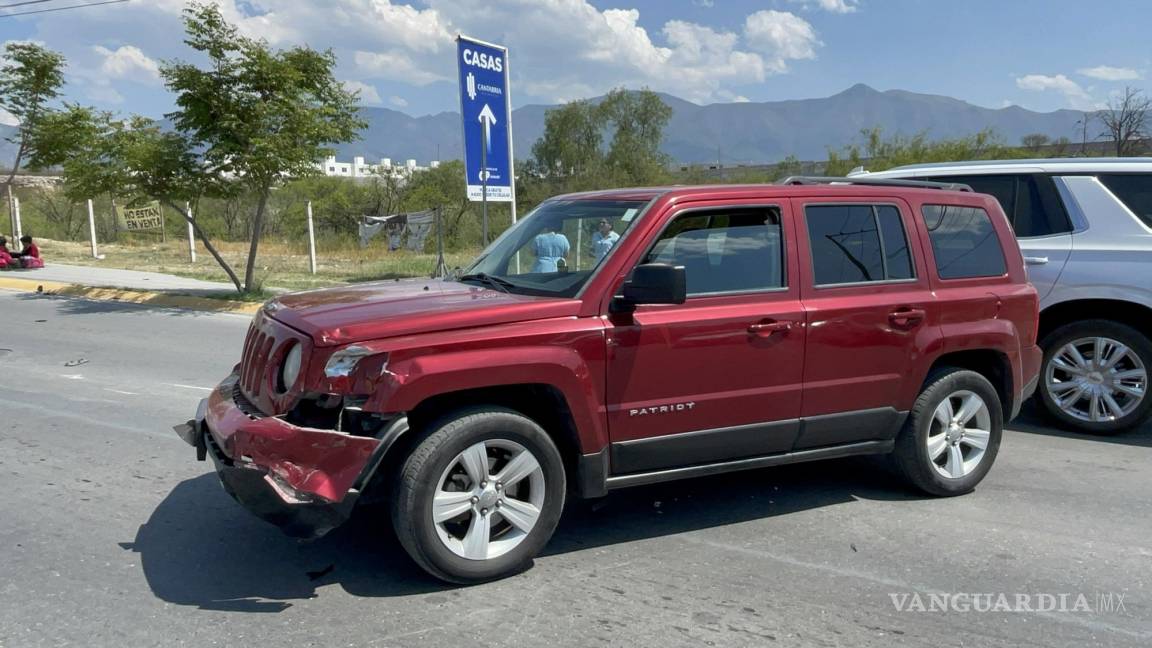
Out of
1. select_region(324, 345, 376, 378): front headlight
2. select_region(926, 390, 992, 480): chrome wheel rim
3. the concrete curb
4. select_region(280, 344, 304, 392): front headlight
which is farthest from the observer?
the concrete curb

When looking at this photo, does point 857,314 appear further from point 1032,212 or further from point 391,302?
point 1032,212

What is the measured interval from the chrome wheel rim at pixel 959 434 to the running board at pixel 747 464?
0.33 metres

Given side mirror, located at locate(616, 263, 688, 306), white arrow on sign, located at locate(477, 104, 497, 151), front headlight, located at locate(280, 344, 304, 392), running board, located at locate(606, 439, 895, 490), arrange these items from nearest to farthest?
front headlight, located at locate(280, 344, 304, 392) < side mirror, located at locate(616, 263, 688, 306) < running board, located at locate(606, 439, 895, 490) < white arrow on sign, located at locate(477, 104, 497, 151)

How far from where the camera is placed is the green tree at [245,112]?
14.3 m

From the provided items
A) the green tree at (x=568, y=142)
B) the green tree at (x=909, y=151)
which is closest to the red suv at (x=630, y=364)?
the green tree at (x=909, y=151)

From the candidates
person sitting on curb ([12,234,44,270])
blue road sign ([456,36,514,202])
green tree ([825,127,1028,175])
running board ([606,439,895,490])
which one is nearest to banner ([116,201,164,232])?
person sitting on curb ([12,234,44,270])

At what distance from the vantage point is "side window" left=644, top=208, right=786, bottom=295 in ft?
14.2

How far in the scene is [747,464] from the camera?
4.46 meters

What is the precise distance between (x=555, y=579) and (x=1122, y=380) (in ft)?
16.7

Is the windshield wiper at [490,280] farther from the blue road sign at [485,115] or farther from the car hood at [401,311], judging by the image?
the blue road sign at [485,115]

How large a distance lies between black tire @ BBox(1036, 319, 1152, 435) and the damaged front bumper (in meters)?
5.46

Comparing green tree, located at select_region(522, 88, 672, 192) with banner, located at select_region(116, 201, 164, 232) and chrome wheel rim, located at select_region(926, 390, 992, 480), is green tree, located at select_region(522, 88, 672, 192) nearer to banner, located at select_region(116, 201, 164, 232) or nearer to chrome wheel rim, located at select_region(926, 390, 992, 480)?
banner, located at select_region(116, 201, 164, 232)

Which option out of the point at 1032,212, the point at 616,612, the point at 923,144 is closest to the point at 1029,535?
the point at 616,612

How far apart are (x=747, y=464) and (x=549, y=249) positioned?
64.3 inches
